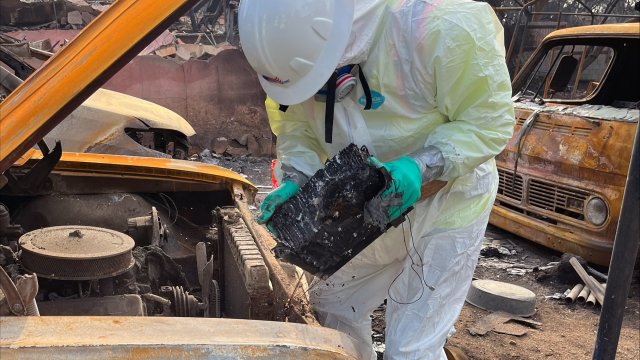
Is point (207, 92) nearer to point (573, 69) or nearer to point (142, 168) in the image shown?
point (573, 69)

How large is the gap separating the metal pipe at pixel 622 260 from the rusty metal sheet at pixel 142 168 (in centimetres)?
197

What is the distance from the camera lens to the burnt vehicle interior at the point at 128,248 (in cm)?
193

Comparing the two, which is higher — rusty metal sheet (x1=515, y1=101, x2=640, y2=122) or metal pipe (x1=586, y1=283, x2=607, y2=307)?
rusty metal sheet (x1=515, y1=101, x2=640, y2=122)

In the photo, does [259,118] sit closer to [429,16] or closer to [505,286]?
[505,286]

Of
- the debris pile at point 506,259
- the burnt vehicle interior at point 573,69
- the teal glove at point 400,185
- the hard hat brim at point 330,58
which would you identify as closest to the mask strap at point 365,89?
the hard hat brim at point 330,58

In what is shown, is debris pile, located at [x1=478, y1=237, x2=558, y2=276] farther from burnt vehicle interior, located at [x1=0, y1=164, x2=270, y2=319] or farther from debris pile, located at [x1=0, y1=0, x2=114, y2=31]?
debris pile, located at [x1=0, y1=0, x2=114, y2=31]

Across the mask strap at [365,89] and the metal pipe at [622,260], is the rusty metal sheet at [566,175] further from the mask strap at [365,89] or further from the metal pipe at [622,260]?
the metal pipe at [622,260]

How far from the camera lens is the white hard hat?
5.49 feet

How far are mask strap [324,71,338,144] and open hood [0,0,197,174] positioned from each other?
0.60m

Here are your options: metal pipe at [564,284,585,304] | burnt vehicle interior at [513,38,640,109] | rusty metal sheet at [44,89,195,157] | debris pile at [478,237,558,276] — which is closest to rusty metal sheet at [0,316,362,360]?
rusty metal sheet at [44,89,195,157]

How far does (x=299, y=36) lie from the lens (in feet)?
5.55

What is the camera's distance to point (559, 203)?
4820mm

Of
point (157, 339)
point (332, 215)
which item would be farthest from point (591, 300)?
point (157, 339)

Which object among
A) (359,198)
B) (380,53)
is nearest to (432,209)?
(359,198)
